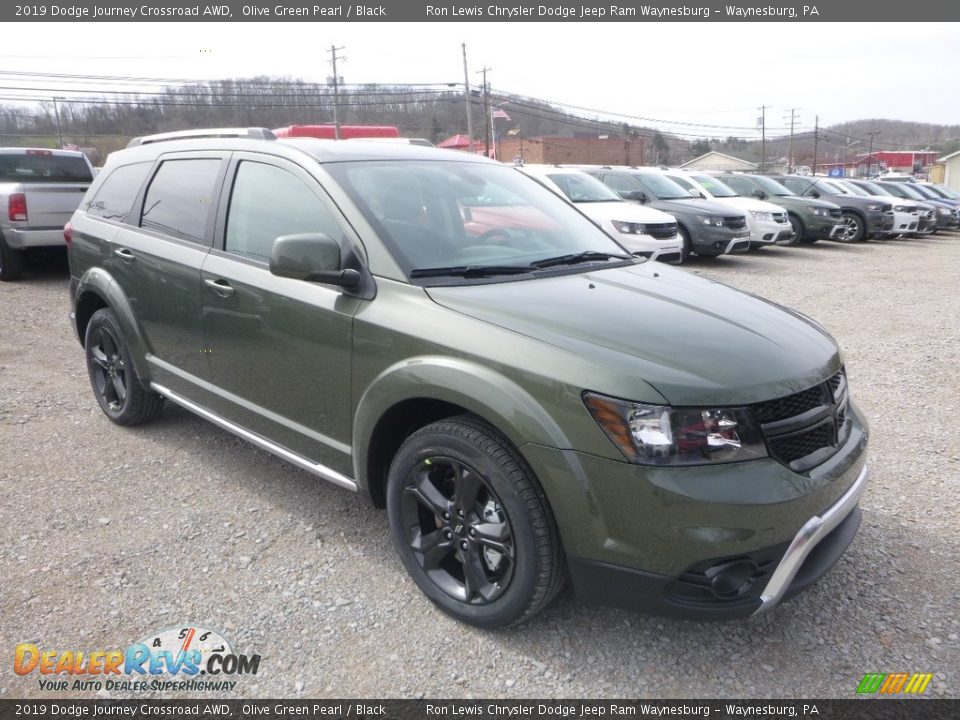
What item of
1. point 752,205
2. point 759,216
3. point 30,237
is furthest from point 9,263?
point 752,205

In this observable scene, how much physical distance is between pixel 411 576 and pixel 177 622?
895 mm

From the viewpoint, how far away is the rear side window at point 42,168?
9797 mm

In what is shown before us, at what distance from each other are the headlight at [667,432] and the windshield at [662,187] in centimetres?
1189

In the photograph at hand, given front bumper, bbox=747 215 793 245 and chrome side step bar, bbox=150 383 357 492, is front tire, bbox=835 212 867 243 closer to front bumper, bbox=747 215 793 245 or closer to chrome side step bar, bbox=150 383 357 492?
front bumper, bbox=747 215 793 245

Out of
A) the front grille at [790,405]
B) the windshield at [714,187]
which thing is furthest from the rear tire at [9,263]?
the windshield at [714,187]

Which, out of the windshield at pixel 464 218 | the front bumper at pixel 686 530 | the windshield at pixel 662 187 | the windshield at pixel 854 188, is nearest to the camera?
the front bumper at pixel 686 530

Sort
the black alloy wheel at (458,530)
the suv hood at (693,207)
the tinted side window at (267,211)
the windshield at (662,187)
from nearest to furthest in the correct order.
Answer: the black alloy wheel at (458,530) < the tinted side window at (267,211) < the suv hood at (693,207) < the windshield at (662,187)

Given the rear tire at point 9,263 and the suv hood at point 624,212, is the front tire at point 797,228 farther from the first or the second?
the rear tire at point 9,263

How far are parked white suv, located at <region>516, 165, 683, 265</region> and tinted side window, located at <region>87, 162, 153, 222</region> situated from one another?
664 cm

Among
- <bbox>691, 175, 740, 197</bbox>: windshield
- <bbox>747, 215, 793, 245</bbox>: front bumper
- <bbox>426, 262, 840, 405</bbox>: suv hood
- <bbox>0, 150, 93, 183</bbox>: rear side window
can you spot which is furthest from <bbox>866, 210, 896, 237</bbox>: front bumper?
<bbox>426, 262, 840, 405</bbox>: suv hood

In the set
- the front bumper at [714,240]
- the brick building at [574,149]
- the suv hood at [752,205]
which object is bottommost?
the front bumper at [714,240]

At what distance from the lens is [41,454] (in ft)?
14.1

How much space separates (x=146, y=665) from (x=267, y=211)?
1.98 metres

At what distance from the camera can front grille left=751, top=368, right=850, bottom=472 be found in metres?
2.32
